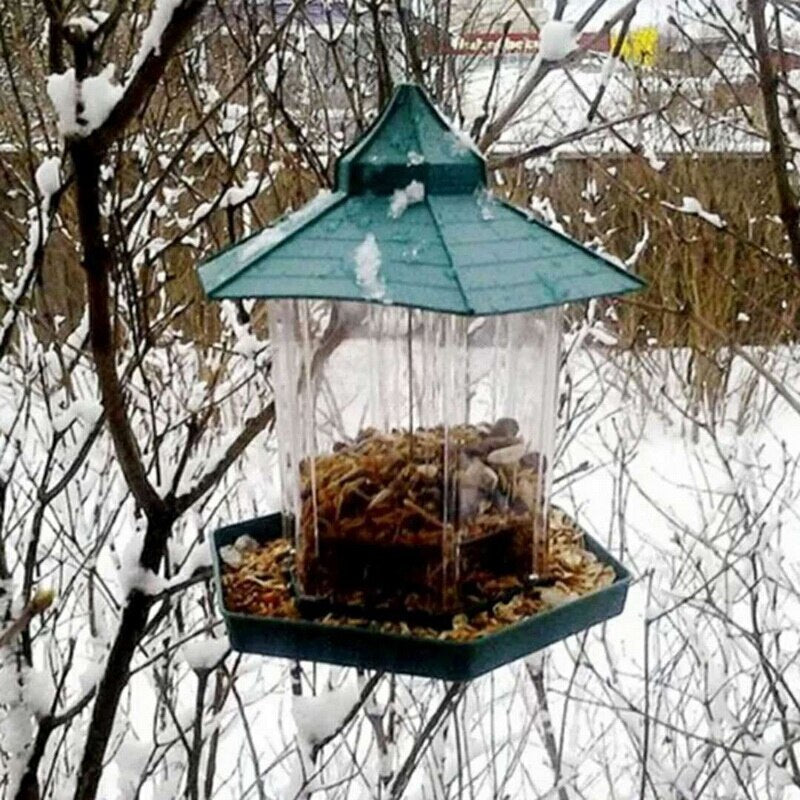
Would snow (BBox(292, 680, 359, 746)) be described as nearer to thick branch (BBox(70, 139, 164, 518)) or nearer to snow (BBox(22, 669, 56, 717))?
snow (BBox(22, 669, 56, 717))

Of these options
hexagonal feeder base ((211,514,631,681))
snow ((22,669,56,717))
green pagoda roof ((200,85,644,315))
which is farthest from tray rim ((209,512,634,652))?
snow ((22,669,56,717))

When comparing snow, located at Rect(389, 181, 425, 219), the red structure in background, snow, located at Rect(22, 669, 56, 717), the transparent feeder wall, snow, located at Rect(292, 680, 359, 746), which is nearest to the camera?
snow, located at Rect(389, 181, 425, 219)

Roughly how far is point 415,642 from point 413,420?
0.22m

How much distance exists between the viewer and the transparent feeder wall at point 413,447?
985 mm

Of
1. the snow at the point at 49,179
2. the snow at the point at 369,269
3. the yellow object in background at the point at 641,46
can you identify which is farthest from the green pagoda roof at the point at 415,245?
the yellow object in background at the point at 641,46

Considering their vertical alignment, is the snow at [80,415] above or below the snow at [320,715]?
above

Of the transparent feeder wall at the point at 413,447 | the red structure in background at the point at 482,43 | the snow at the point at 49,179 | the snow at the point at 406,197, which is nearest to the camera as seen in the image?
the snow at the point at 406,197

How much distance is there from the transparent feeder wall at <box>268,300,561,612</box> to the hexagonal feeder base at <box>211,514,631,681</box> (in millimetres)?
54

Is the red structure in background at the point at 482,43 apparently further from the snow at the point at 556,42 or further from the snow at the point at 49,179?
the snow at the point at 49,179

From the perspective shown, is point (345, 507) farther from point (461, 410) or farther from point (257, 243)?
point (257, 243)

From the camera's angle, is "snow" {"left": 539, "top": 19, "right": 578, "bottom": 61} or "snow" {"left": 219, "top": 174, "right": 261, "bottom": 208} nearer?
"snow" {"left": 539, "top": 19, "right": 578, "bottom": 61}

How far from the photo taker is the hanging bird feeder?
852 millimetres

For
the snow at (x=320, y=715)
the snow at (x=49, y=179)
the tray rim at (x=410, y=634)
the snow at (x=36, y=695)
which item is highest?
the snow at (x=49, y=179)

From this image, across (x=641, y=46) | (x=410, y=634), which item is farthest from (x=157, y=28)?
(x=641, y=46)
